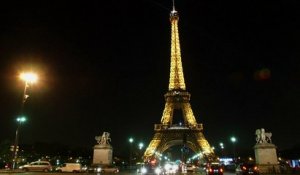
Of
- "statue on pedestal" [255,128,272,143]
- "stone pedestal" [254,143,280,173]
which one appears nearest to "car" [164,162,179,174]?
"stone pedestal" [254,143,280,173]

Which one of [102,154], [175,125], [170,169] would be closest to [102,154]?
[102,154]

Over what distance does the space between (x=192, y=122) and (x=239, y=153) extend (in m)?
58.0

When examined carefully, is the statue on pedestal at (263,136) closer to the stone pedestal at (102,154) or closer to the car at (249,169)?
the car at (249,169)

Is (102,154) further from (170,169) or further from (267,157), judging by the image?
(267,157)

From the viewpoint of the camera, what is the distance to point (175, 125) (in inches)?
3499

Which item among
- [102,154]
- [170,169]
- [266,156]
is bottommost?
[170,169]

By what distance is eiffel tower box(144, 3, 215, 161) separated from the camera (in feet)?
269

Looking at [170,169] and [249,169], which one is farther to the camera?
[170,169]

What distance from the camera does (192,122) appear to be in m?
84.4

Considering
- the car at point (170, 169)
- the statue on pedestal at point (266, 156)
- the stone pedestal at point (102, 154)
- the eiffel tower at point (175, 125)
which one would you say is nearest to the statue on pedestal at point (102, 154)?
the stone pedestal at point (102, 154)

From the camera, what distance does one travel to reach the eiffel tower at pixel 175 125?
8206 cm

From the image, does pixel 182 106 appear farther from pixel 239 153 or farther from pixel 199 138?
pixel 239 153

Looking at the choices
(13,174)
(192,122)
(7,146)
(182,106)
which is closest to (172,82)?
(182,106)

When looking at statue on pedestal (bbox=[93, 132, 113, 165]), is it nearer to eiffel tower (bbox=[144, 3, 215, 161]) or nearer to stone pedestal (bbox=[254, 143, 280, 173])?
stone pedestal (bbox=[254, 143, 280, 173])
